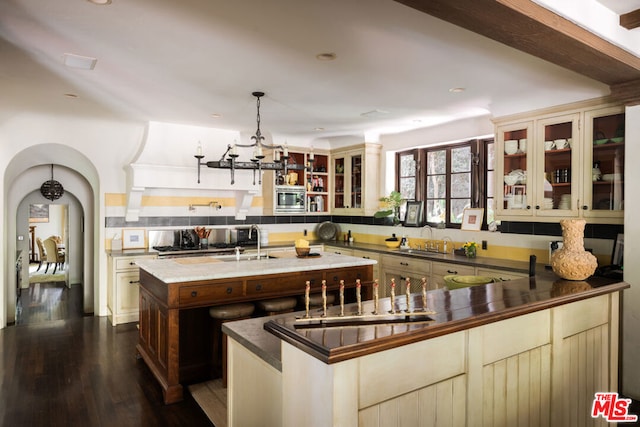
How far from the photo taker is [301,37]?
2838 mm

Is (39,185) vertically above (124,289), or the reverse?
(39,185)

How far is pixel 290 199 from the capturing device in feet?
22.5

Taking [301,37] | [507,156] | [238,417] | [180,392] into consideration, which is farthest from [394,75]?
[180,392]

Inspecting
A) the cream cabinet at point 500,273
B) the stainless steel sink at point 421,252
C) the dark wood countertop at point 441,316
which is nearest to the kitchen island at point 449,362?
the dark wood countertop at point 441,316

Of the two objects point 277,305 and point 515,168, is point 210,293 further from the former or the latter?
point 515,168

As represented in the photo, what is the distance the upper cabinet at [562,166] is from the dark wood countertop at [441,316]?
1374 mm

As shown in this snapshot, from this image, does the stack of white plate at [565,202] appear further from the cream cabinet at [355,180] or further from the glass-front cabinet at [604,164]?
the cream cabinet at [355,180]

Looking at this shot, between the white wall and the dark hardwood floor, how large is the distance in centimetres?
318

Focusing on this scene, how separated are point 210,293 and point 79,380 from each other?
4.62 ft

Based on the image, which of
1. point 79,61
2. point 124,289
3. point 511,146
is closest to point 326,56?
point 79,61

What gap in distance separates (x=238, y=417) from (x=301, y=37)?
2.30 metres

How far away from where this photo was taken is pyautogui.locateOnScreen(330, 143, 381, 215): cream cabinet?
6.61 metres

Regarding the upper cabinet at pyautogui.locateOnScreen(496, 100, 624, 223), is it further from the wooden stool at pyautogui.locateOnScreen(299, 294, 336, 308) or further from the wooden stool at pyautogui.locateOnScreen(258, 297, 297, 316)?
the wooden stool at pyautogui.locateOnScreen(258, 297, 297, 316)

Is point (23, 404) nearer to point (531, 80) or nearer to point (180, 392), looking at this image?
point (180, 392)
